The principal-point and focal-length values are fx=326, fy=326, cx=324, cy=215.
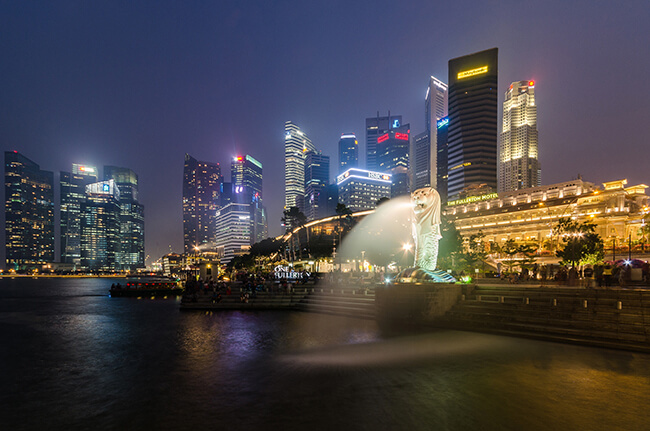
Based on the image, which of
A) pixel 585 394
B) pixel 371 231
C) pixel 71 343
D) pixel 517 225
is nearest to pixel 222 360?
pixel 71 343

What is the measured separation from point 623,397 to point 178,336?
52.5ft

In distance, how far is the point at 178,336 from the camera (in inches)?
607

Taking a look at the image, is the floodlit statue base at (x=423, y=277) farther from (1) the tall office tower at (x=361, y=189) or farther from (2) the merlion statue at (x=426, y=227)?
(1) the tall office tower at (x=361, y=189)

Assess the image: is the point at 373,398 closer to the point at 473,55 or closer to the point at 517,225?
the point at 517,225

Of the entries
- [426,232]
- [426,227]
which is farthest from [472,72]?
[426,232]

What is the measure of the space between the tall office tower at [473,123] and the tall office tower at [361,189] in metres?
47.0

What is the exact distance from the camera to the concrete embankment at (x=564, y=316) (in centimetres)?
1248

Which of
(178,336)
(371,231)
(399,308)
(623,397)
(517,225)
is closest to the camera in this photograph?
(623,397)

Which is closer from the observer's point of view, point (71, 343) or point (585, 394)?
point (585, 394)

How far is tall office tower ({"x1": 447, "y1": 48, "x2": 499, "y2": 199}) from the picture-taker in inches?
5915

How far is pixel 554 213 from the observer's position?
257 feet

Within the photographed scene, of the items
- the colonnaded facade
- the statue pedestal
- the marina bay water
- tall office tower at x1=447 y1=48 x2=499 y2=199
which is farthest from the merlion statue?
tall office tower at x1=447 y1=48 x2=499 y2=199

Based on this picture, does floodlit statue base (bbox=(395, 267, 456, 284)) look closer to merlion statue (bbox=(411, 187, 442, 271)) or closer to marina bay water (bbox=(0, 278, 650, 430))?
merlion statue (bbox=(411, 187, 442, 271))

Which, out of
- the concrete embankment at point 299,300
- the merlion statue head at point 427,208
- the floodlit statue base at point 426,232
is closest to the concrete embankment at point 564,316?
the floodlit statue base at point 426,232
